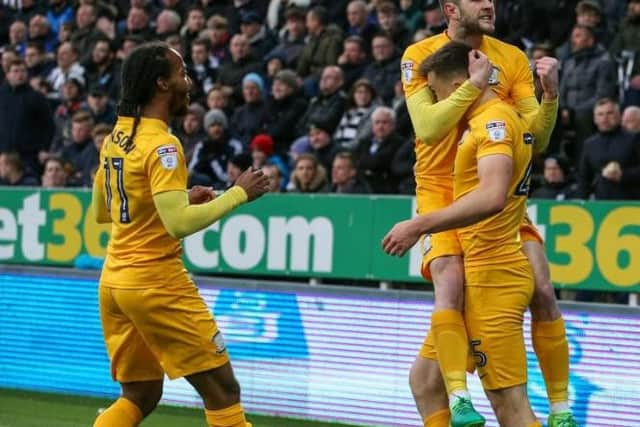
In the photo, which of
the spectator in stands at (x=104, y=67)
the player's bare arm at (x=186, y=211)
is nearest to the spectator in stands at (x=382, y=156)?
the spectator in stands at (x=104, y=67)

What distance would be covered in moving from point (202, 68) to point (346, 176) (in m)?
4.60

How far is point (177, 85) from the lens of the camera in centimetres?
726

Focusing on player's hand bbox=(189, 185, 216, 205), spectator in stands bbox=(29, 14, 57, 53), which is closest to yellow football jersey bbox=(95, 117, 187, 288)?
player's hand bbox=(189, 185, 216, 205)

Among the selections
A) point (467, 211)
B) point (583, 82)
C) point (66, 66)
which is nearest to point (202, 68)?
point (66, 66)

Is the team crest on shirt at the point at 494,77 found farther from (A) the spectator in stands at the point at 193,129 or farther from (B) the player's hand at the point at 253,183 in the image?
Answer: (A) the spectator in stands at the point at 193,129

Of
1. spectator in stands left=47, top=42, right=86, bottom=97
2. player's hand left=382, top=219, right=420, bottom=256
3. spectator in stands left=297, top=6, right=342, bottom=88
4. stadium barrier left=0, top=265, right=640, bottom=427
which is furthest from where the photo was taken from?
spectator in stands left=47, top=42, right=86, bottom=97

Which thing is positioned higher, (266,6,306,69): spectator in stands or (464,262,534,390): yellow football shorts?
(266,6,306,69): spectator in stands

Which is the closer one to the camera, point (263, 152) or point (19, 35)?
point (263, 152)

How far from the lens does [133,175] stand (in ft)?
23.2

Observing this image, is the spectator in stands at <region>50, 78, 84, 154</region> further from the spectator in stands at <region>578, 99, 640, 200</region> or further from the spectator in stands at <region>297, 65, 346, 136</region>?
the spectator in stands at <region>578, 99, 640, 200</region>

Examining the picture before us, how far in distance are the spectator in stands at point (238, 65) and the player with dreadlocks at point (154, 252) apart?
979 cm

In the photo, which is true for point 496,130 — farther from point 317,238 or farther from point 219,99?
point 219,99

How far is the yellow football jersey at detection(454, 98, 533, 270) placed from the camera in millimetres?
6906

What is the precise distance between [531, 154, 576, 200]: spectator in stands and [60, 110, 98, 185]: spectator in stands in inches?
220
